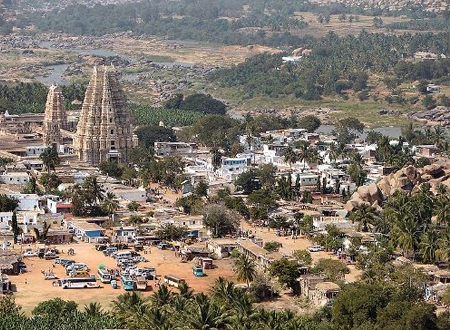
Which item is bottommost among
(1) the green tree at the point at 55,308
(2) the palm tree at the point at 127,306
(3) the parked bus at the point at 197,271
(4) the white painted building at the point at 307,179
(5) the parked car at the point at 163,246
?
(4) the white painted building at the point at 307,179

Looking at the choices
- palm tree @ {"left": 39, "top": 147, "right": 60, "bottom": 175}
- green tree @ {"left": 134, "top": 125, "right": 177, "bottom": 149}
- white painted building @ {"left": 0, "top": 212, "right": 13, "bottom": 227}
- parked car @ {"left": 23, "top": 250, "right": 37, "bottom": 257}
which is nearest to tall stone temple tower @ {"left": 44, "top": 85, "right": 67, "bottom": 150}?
green tree @ {"left": 134, "top": 125, "right": 177, "bottom": 149}

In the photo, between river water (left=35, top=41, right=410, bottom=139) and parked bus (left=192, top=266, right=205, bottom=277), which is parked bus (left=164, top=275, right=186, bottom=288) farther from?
river water (left=35, top=41, right=410, bottom=139)

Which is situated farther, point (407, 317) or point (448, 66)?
point (448, 66)

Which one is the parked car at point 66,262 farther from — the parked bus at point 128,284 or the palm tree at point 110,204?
the palm tree at point 110,204

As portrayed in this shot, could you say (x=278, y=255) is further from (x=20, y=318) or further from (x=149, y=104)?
(x=149, y=104)

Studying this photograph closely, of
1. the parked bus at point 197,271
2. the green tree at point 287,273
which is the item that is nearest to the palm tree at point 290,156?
the parked bus at point 197,271

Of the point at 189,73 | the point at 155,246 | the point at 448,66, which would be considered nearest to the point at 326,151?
the point at 155,246

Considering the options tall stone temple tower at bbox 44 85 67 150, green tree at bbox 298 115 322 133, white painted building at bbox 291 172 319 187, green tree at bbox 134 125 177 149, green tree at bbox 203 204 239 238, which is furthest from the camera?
green tree at bbox 298 115 322 133
